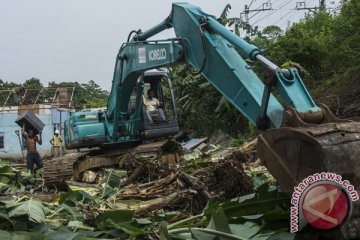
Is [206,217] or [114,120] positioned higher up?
[114,120]

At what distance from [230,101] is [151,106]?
16.9 ft

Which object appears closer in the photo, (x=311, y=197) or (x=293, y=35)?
(x=311, y=197)

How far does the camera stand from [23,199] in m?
4.75

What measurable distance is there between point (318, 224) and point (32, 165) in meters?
10.7

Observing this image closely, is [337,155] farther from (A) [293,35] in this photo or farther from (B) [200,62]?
(A) [293,35]

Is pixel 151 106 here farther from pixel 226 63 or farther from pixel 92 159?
pixel 226 63

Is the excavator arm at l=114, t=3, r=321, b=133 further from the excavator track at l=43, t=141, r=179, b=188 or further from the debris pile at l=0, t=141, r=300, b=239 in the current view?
the excavator track at l=43, t=141, r=179, b=188

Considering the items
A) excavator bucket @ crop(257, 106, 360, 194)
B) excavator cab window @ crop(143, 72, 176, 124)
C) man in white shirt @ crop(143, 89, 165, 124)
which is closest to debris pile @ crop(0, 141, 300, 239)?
excavator bucket @ crop(257, 106, 360, 194)

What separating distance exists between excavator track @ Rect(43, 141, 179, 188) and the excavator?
18mm

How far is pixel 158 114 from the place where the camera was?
998 cm

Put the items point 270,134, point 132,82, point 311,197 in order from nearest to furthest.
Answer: point 311,197, point 270,134, point 132,82

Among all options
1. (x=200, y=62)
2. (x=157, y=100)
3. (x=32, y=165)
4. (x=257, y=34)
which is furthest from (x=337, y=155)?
(x=257, y=34)

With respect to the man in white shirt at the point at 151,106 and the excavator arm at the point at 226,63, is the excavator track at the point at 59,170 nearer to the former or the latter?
the man in white shirt at the point at 151,106

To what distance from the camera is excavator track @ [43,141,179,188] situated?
8758 mm
